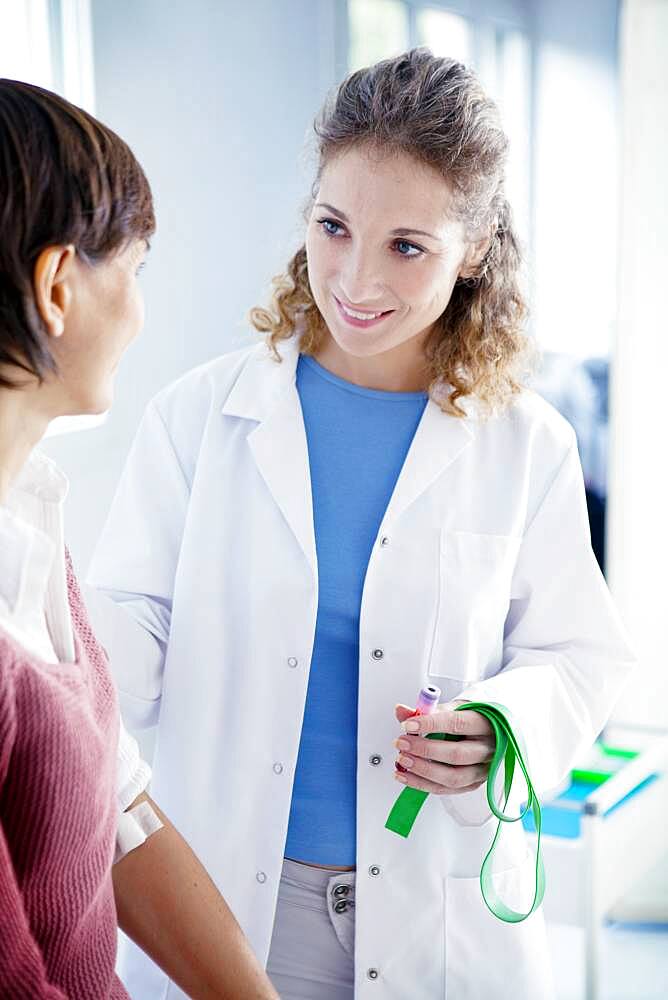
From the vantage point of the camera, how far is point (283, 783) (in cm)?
137

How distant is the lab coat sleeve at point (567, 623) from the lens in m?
1.43

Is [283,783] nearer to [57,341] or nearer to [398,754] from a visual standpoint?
[398,754]

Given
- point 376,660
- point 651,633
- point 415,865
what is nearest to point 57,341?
point 376,660

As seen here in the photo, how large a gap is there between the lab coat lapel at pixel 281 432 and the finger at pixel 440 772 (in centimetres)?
27

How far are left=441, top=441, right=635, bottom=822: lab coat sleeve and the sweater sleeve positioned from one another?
75 centimetres

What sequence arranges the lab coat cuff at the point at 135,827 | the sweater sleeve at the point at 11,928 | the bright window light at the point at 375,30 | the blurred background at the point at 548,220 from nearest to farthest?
1. the sweater sleeve at the point at 11,928
2. the lab coat cuff at the point at 135,827
3. the blurred background at the point at 548,220
4. the bright window light at the point at 375,30

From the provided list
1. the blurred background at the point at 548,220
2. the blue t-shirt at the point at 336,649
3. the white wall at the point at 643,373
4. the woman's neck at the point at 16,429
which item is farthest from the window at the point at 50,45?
the white wall at the point at 643,373

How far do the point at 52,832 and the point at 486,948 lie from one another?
748 mm

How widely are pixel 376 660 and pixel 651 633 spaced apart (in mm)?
1646

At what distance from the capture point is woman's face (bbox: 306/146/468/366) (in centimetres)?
130

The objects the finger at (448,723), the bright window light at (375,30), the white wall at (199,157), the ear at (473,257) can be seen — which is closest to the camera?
the finger at (448,723)

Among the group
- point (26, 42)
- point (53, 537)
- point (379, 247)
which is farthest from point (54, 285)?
point (26, 42)

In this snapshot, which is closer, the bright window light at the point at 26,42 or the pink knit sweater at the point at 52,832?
the pink knit sweater at the point at 52,832

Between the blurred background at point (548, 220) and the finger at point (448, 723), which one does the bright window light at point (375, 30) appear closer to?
the blurred background at point (548, 220)
